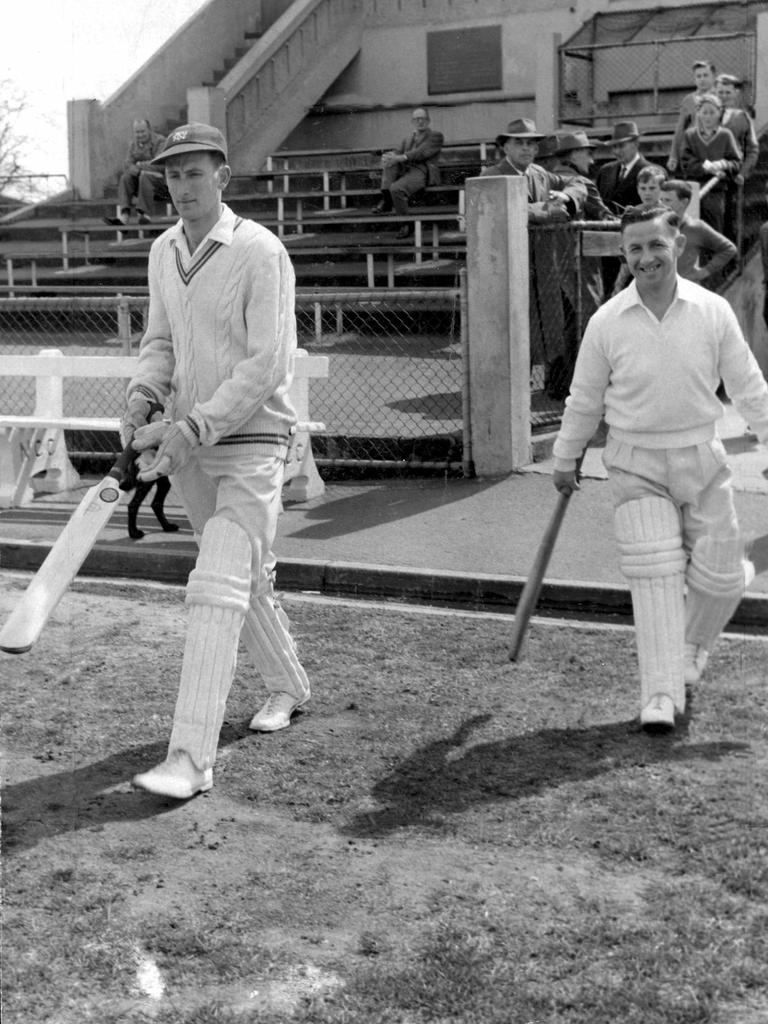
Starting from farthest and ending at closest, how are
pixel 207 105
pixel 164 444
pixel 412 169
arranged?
pixel 207 105
pixel 412 169
pixel 164 444

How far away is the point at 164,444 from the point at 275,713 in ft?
3.93

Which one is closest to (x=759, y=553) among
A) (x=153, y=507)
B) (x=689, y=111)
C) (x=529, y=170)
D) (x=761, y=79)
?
(x=153, y=507)

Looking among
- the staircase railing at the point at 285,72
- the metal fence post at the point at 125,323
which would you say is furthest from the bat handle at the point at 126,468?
the staircase railing at the point at 285,72

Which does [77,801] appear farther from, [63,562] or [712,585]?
[712,585]

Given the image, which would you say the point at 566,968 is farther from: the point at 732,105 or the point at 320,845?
the point at 732,105

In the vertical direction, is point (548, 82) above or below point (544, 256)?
above

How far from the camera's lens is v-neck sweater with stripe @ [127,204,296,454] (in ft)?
16.7

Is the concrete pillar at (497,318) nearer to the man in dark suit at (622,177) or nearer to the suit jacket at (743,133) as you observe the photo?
the man in dark suit at (622,177)

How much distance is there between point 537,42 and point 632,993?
75.4 ft

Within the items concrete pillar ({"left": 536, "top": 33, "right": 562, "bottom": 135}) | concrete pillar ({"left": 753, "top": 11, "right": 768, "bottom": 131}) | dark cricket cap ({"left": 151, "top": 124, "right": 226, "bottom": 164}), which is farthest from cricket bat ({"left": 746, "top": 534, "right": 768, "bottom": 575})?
concrete pillar ({"left": 536, "top": 33, "right": 562, "bottom": 135})

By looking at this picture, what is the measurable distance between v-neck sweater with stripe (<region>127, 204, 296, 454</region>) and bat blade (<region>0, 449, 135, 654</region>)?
33cm

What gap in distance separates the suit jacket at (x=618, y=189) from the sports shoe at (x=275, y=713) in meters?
9.41

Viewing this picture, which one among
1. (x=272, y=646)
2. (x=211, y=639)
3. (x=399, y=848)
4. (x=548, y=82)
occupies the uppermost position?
(x=548, y=82)

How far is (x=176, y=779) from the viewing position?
489cm
